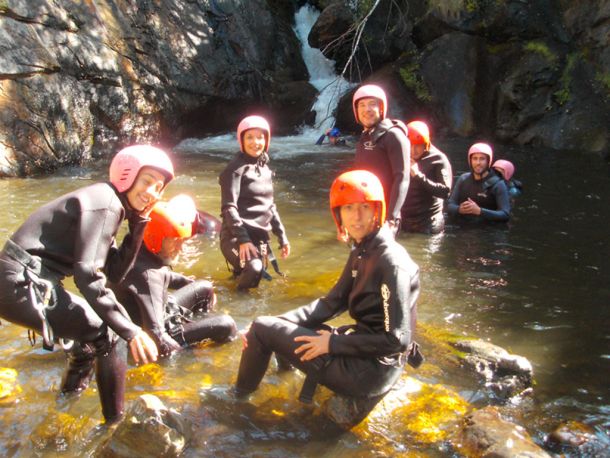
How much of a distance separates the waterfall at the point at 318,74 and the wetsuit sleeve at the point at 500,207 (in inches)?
382

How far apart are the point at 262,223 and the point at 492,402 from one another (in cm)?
291

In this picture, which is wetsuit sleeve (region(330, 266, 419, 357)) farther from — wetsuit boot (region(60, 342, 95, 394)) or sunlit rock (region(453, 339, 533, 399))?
wetsuit boot (region(60, 342, 95, 394))

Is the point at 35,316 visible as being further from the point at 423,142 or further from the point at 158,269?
the point at 423,142

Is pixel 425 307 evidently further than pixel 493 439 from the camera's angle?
Yes

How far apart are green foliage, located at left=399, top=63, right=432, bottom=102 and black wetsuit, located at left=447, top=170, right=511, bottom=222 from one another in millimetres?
9054

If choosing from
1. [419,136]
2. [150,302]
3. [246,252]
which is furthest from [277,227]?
Result: [419,136]

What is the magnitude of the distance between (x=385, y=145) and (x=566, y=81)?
11.7m

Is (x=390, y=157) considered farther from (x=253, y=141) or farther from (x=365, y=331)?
(x=365, y=331)

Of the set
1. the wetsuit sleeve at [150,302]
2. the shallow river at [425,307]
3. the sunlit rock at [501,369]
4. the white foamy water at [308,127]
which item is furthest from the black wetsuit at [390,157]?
the white foamy water at [308,127]

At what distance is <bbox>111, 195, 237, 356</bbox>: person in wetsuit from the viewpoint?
4266 mm

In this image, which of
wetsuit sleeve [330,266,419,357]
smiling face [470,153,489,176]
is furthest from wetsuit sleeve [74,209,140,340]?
smiling face [470,153,489,176]

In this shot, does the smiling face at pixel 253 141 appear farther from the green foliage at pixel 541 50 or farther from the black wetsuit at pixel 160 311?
the green foliage at pixel 541 50

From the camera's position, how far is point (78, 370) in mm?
3787

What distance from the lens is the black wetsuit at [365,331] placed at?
3.25 metres
